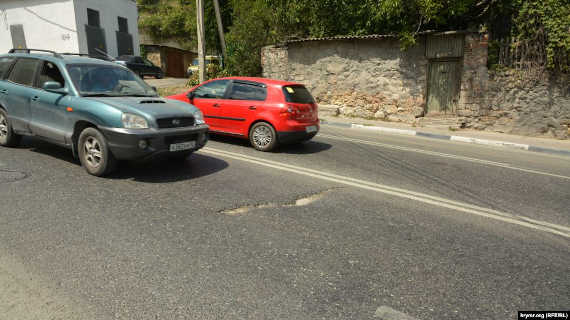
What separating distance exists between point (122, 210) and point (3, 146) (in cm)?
430

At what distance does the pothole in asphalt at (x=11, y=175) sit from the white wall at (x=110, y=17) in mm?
27103

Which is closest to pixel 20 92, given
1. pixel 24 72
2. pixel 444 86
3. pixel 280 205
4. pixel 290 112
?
pixel 24 72

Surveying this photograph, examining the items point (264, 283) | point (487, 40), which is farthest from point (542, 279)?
point (487, 40)

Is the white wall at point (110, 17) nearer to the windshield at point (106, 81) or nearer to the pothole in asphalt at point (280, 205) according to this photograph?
the windshield at point (106, 81)

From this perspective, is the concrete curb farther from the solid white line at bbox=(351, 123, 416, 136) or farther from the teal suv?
the teal suv

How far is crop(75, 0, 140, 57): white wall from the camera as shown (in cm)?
2886

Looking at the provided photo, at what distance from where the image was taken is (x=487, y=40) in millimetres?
12727

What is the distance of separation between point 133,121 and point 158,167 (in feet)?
3.91

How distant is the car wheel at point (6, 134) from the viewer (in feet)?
22.5

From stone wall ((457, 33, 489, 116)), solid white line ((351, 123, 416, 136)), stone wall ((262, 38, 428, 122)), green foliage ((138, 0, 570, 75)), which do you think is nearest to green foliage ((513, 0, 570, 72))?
green foliage ((138, 0, 570, 75))

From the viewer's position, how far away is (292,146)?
9.05 meters

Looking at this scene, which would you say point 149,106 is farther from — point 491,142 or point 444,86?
point 444,86

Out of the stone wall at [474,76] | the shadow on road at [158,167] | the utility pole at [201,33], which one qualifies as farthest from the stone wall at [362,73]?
the shadow on road at [158,167]

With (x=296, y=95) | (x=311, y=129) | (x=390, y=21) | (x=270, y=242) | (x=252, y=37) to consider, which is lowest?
(x=270, y=242)
